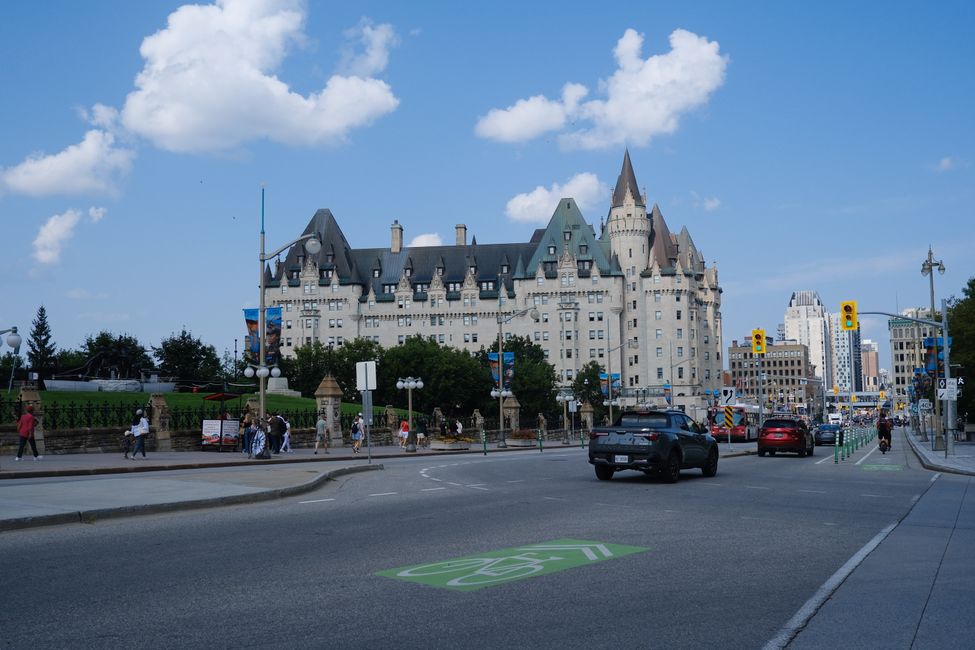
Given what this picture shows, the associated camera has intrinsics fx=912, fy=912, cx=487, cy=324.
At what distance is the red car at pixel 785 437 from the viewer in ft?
122

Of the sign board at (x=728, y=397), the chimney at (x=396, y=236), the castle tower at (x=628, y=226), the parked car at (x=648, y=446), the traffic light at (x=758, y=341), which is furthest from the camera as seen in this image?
the chimney at (x=396, y=236)

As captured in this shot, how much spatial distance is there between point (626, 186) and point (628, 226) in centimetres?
662

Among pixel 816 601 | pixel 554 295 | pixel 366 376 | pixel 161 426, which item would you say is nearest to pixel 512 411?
pixel 161 426

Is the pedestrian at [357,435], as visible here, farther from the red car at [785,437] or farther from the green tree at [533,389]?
the green tree at [533,389]

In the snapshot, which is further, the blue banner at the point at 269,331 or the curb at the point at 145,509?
the blue banner at the point at 269,331

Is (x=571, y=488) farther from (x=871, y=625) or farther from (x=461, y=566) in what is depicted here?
(x=871, y=625)

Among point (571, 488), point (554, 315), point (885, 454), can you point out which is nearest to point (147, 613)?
point (571, 488)

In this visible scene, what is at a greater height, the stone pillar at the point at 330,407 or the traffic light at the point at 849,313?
the traffic light at the point at 849,313

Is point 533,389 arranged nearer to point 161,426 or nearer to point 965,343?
point 965,343

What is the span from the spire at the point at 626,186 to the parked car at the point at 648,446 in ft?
430

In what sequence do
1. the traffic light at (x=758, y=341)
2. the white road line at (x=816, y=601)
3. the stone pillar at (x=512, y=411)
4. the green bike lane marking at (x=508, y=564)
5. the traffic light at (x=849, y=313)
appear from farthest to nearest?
the stone pillar at (x=512, y=411)
the traffic light at (x=758, y=341)
the traffic light at (x=849, y=313)
the green bike lane marking at (x=508, y=564)
the white road line at (x=816, y=601)

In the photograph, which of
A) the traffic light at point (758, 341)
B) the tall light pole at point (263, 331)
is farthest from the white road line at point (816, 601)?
the traffic light at point (758, 341)

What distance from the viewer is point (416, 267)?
6304 inches

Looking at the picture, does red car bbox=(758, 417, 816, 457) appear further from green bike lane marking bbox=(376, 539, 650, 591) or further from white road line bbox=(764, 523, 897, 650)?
green bike lane marking bbox=(376, 539, 650, 591)
